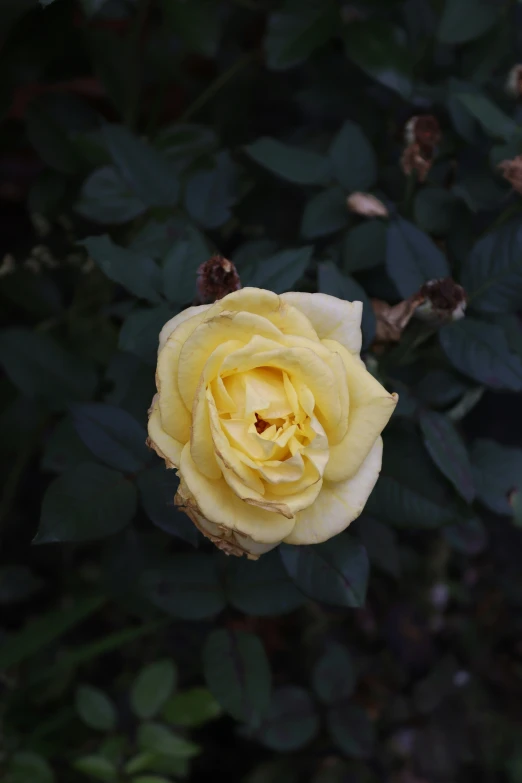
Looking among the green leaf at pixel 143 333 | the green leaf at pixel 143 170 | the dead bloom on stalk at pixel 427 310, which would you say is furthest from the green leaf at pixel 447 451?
the green leaf at pixel 143 170

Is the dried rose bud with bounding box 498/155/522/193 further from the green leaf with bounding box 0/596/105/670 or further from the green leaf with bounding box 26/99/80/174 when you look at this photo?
the green leaf with bounding box 0/596/105/670

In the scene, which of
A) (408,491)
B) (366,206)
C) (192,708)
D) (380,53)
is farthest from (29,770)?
(380,53)

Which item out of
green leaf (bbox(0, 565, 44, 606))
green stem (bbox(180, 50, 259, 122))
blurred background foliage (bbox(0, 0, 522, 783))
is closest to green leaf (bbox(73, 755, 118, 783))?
blurred background foliage (bbox(0, 0, 522, 783))

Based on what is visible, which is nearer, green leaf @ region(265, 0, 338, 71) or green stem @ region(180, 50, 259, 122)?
green leaf @ region(265, 0, 338, 71)

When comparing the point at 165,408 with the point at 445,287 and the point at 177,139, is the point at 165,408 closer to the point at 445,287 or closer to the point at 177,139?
the point at 445,287

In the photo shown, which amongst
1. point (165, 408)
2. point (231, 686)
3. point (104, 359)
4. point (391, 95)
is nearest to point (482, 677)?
point (231, 686)

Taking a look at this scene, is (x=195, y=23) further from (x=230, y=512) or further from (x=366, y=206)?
(x=230, y=512)
